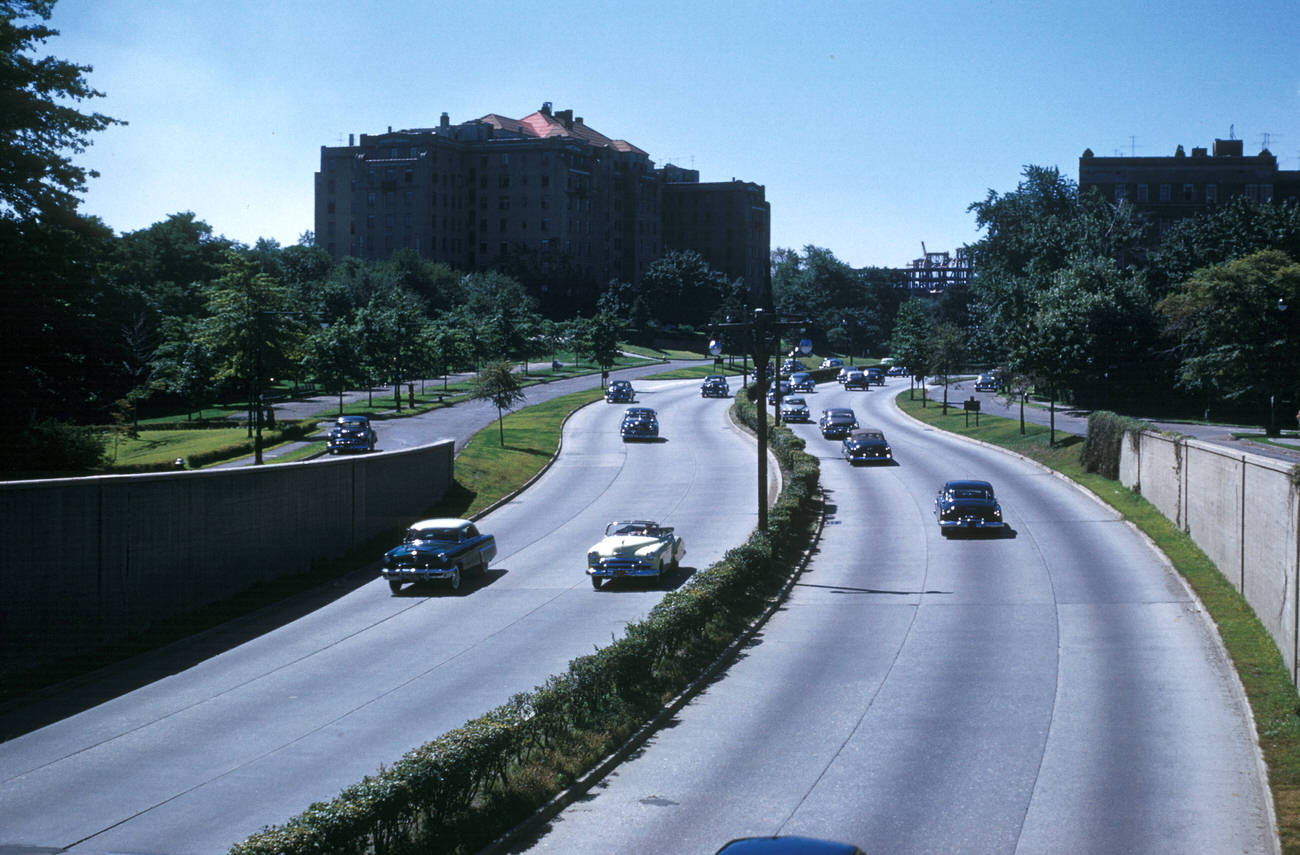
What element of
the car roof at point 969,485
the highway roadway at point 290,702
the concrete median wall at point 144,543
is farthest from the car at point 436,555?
the car roof at point 969,485

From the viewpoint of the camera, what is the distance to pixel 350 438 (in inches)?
2176

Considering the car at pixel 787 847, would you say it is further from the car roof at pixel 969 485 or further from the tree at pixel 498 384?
the tree at pixel 498 384

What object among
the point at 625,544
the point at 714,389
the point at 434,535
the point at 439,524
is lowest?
the point at 625,544

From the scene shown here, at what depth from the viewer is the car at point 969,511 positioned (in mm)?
37062

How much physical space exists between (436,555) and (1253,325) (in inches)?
1837

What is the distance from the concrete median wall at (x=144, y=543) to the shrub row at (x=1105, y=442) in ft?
99.8

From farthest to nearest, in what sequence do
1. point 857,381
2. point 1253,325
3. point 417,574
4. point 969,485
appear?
1. point 857,381
2. point 1253,325
3. point 969,485
4. point 417,574

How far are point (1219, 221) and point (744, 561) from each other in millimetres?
66936

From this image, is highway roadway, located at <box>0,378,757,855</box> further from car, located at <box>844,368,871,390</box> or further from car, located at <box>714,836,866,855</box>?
car, located at <box>844,368,871,390</box>

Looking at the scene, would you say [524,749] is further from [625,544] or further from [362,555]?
[362,555]

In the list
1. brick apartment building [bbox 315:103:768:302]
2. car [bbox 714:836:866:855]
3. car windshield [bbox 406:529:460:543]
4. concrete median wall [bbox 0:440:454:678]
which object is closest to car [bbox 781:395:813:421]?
concrete median wall [bbox 0:440:454:678]

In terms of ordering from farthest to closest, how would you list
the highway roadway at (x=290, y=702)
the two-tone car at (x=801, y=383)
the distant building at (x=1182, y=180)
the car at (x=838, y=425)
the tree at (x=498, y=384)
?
the distant building at (x=1182, y=180) → the two-tone car at (x=801, y=383) → the car at (x=838, y=425) → the tree at (x=498, y=384) → the highway roadway at (x=290, y=702)

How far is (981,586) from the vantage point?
29.7 meters

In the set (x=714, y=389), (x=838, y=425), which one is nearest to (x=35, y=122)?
(x=838, y=425)
